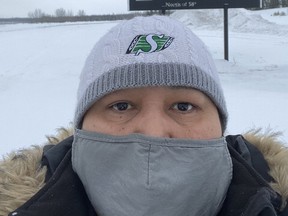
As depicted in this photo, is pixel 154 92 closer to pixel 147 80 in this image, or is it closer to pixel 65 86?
pixel 147 80

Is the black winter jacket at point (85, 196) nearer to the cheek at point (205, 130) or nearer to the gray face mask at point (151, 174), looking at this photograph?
the gray face mask at point (151, 174)

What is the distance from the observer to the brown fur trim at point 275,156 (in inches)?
59.8

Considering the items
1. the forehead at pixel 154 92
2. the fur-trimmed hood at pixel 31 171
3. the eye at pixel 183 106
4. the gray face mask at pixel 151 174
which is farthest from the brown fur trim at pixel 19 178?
the eye at pixel 183 106

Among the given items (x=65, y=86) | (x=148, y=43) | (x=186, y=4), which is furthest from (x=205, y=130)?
(x=186, y=4)

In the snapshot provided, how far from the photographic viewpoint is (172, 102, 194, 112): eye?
134cm

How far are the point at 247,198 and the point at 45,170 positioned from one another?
0.73 meters

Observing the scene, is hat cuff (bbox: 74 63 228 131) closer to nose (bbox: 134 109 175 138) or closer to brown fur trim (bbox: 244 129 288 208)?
nose (bbox: 134 109 175 138)

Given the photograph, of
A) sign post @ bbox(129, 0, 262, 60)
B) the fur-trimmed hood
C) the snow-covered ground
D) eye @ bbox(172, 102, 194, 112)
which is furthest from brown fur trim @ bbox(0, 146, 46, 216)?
sign post @ bbox(129, 0, 262, 60)

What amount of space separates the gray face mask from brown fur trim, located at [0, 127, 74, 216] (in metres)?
0.25

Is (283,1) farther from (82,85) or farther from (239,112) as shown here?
(82,85)

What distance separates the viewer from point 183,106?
1.35 meters

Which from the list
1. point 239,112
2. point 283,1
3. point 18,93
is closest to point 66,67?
point 18,93

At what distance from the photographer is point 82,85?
1521mm

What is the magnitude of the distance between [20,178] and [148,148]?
0.57 m
